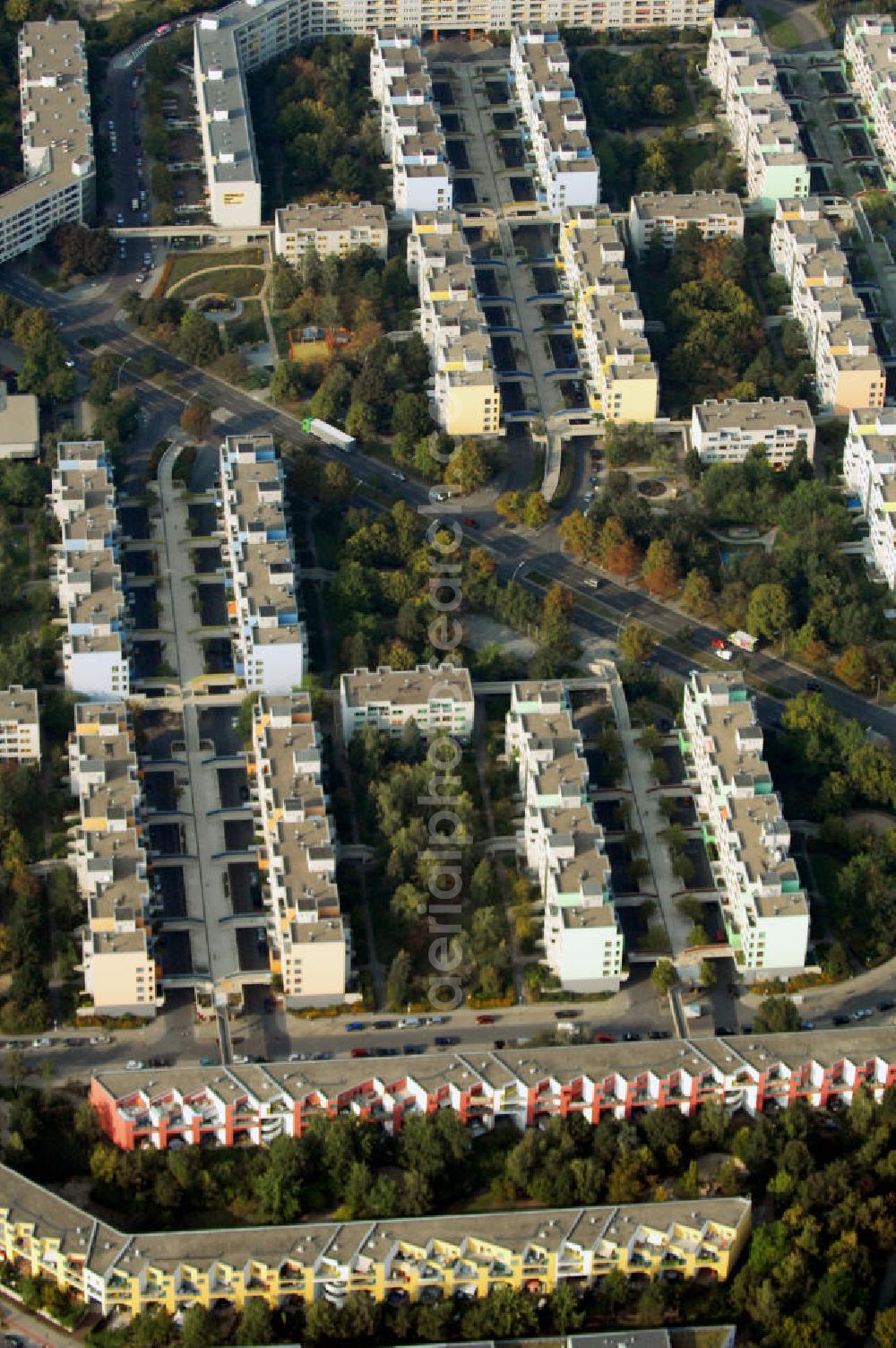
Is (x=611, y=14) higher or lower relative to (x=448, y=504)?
higher

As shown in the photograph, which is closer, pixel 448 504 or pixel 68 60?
pixel 448 504

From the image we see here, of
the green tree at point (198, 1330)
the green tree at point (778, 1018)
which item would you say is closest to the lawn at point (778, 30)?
the green tree at point (778, 1018)

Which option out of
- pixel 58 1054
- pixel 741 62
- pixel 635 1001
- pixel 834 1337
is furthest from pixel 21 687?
pixel 741 62

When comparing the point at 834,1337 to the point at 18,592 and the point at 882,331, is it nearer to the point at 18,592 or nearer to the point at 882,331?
the point at 18,592

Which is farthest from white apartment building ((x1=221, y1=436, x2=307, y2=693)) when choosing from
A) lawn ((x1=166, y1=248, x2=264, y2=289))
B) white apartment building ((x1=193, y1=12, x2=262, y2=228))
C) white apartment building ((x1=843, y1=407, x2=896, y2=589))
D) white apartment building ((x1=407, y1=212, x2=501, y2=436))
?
white apartment building ((x1=843, y1=407, x2=896, y2=589))

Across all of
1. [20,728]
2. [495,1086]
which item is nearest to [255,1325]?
[495,1086]

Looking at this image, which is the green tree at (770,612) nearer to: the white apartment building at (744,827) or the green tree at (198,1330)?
the white apartment building at (744,827)
